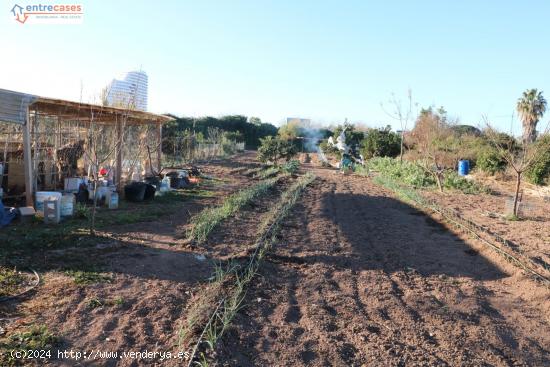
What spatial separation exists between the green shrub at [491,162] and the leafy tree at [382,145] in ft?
25.6

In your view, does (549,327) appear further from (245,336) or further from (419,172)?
(419,172)

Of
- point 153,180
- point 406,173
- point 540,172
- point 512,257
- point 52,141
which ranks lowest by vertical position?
A: point 512,257

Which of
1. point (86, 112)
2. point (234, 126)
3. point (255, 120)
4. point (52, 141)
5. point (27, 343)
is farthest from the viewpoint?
point (255, 120)

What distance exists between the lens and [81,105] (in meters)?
8.48

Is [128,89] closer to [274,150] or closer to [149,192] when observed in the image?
[149,192]

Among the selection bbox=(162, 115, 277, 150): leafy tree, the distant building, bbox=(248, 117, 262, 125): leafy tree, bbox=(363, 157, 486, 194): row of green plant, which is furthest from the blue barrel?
bbox=(248, 117, 262, 125): leafy tree

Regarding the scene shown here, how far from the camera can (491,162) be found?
18.6 metres

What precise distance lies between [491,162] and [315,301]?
16.9 m

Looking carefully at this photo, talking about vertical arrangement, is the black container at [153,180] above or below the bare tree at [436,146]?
below

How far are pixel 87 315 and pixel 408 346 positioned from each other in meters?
2.72

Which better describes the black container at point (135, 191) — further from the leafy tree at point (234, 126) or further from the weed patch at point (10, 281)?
the leafy tree at point (234, 126)

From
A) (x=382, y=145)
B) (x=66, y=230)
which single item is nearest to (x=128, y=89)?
(x=66, y=230)

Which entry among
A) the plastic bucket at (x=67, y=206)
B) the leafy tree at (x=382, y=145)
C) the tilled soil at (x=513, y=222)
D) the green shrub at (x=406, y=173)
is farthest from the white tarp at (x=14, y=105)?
the leafy tree at (x=382, y=145)

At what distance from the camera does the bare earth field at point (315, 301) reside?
3.36 metres
